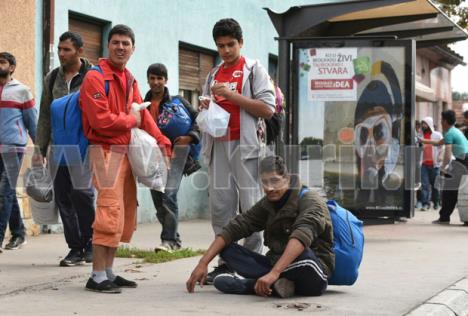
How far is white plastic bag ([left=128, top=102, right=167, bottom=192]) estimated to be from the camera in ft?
22.4

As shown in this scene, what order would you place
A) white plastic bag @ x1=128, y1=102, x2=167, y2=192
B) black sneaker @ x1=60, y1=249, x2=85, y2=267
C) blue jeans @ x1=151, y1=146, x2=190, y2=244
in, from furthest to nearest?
blue jeans @ x1=151, y1=146, x2=190, y2=244 < black sneaker @ x1=60, y1=249, x2=85, y2=267 < white plastic bag @ x1=128, y1=102, x2=167, y2=192

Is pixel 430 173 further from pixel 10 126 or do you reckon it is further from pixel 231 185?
A: pixel 231 185

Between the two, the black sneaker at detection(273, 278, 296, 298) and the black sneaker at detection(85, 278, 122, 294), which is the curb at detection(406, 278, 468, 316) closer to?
the black sneaker at detection(273, 278, 296, 298)

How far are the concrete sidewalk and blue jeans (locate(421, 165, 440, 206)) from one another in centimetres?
886

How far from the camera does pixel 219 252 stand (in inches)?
263

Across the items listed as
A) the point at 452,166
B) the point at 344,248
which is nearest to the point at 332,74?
the point at 452,166

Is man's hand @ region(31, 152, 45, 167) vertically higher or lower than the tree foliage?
lower

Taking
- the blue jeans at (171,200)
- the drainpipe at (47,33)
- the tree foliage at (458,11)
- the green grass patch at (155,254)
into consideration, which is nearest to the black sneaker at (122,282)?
the green grass patch at (155,254)

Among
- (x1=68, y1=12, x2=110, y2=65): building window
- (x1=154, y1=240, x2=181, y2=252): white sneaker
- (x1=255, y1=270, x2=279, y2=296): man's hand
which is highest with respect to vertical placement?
(x1=68, y1=12, x2=110, y2=65): building window

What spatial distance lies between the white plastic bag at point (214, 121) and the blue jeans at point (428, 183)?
13208 millimetres

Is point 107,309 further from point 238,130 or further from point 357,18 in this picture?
point 357,18

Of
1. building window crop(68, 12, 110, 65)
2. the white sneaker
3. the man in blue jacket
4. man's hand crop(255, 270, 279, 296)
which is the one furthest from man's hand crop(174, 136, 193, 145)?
building window crop(68, 12, 110, 65)

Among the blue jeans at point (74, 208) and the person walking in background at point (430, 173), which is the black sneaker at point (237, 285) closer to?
the blue jeans at point (74, 208)

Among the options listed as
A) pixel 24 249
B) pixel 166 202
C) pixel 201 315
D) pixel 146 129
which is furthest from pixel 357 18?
pixel 201 315
